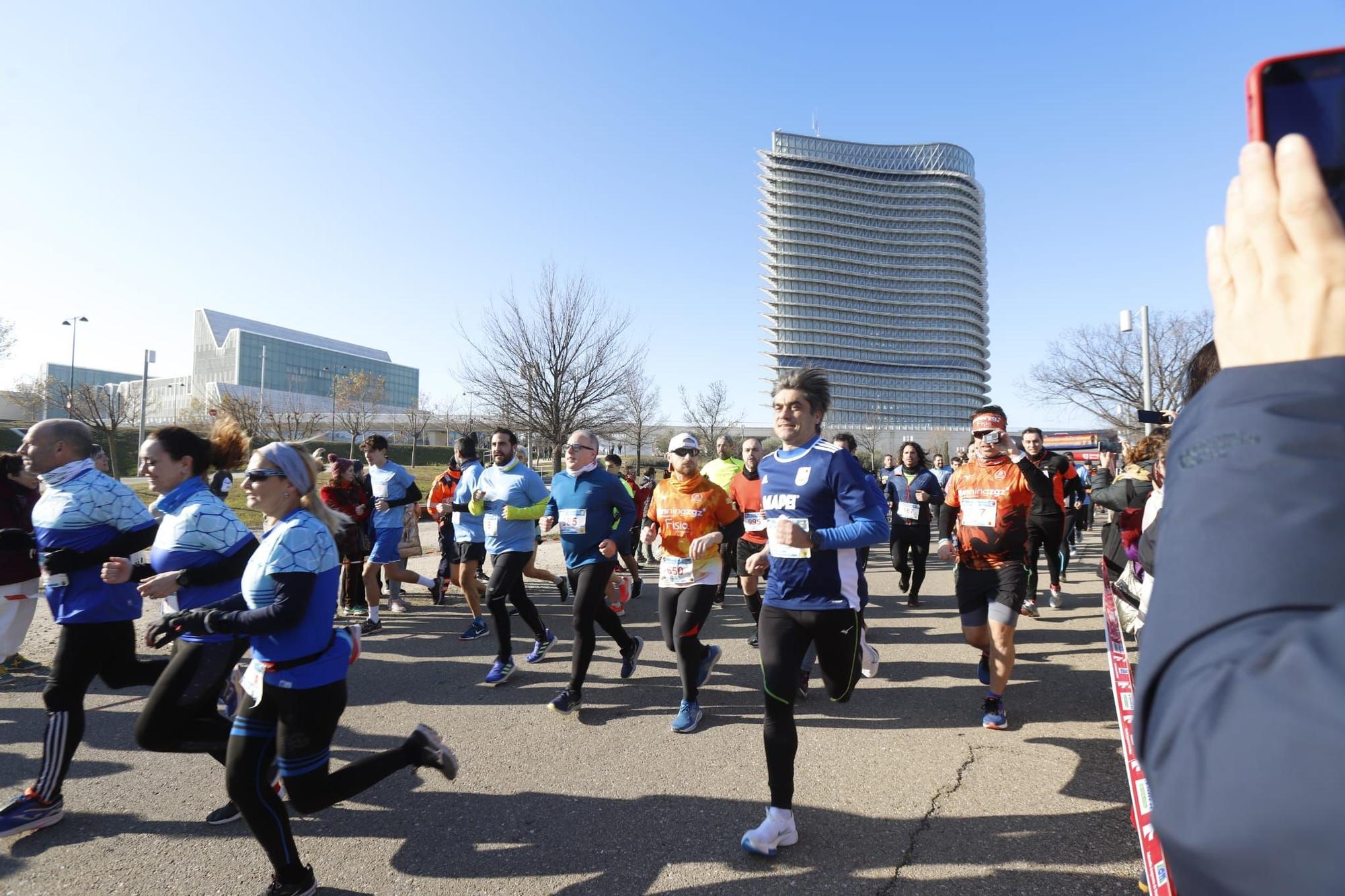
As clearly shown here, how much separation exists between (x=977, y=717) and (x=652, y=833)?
2.89 metres

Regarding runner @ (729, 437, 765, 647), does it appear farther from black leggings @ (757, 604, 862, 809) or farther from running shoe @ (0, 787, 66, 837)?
running shoe @ (0, 787, 66, 837)

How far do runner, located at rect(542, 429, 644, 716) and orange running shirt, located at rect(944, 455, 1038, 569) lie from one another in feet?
9.00

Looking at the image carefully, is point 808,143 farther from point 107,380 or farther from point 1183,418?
point 1183,418

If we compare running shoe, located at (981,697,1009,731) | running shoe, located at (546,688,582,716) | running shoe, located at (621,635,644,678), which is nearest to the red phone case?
running shoe, located at (981,697,1009,731)

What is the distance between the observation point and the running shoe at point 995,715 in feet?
16.4

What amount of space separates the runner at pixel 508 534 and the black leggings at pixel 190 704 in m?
2.57

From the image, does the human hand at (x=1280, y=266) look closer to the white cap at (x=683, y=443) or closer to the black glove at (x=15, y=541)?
the white cap at (x=683, y=443)

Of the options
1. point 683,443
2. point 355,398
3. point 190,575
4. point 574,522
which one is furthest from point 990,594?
point 355,398

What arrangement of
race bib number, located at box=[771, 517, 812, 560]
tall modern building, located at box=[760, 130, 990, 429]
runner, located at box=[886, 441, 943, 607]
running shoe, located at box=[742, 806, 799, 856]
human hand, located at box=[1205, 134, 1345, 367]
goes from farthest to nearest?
tall modern building, located at box=[760, 130, 990, 429], runner, located at box=[886, 441, 943, 607], race bib number, located at box=[771, 517, 812, 560], running shoe, located at box=[742, 806, 799, 856], human hand, located at box=[1205, 134, 1345, 367]

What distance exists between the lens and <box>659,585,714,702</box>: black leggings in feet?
17.0

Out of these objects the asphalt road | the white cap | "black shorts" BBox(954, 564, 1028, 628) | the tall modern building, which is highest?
the tall modern building

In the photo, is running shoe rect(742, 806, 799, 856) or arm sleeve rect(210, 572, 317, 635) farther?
running shoe rect(742, 806, 799, 856)

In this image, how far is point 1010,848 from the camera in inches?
135

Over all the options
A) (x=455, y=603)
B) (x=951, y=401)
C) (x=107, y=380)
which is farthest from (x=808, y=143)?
(x=455, y=603)
